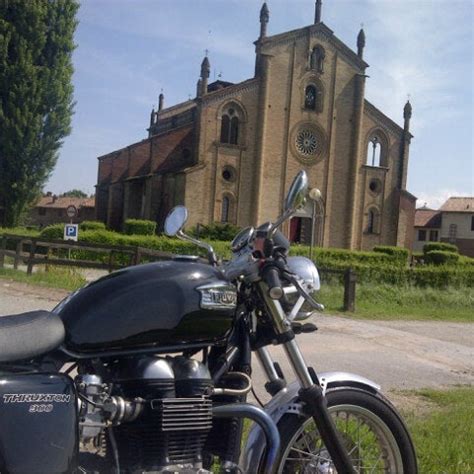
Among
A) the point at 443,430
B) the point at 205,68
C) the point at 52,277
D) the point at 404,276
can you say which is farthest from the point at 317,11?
the point at 443,430

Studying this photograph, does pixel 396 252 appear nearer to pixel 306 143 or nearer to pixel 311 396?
pixel 306 143

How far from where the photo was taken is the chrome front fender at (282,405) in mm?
2744

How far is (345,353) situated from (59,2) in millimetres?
28065

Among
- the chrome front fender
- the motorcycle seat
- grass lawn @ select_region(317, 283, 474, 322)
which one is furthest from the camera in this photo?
grass lawn @ select_region(317, 283, 474, 322)

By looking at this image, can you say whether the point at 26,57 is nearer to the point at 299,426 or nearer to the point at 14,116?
the point at 14,116

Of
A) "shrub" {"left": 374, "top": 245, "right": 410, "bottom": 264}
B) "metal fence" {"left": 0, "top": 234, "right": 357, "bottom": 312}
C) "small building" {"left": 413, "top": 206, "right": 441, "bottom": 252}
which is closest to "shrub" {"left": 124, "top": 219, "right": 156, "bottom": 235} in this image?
"shrub" {"left": 374, "top": 245, "right": 410, "bottom": 264}

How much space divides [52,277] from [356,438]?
12.1 m

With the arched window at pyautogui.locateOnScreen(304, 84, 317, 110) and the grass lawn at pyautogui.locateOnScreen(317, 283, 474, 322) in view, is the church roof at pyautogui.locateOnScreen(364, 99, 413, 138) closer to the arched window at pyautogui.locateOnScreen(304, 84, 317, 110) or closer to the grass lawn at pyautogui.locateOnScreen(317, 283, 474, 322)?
the arched window at pyautogui.locateOnScreen(304, 84, 317, 110)

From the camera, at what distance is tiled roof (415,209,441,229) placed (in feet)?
232

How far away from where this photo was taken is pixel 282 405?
2848 mm

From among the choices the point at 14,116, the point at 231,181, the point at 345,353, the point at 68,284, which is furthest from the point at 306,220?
the point at 345,353

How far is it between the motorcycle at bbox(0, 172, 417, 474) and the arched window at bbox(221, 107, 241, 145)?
37529 mm

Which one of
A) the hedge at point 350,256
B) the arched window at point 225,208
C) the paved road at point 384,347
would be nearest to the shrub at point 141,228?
the arched window at point 225,208

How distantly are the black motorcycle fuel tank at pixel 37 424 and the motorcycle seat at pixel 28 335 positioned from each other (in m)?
0.08
